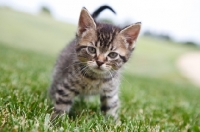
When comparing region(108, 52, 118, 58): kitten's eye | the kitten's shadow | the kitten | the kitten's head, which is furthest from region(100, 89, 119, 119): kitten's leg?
region(108, 52, 118, 58): kitten's eye

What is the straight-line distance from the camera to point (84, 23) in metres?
3.70

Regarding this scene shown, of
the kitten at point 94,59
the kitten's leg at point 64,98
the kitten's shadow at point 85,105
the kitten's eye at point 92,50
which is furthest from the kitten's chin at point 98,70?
the kitten's shadow at point 85,105

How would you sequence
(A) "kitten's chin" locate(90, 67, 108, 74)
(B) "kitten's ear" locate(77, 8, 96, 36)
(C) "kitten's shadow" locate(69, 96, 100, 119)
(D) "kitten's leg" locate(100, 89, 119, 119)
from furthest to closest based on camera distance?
1. (C) "kitten's shadow" locate(69, 96, 100, 119)
2. (D) "kitten's leg" locate(100, 89, 119, 119)
3. (B) "kitten's ear" locate(77, 8, 96, 36)
4. (A) "kitten's chin" locate(90, 67, 108, 74)

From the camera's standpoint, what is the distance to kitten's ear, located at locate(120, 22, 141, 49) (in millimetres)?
3666

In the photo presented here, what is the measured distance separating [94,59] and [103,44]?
0.74ft

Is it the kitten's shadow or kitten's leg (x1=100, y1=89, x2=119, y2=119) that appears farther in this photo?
the kitten's shadow

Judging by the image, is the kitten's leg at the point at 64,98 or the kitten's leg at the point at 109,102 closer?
the kitten's leg at the point at 64,98

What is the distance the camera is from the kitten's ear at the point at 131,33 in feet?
12.0

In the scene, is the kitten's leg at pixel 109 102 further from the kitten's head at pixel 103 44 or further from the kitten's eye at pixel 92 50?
the kitten's eye at pixel 92 50

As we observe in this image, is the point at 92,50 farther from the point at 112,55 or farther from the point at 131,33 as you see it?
the point at 131,33

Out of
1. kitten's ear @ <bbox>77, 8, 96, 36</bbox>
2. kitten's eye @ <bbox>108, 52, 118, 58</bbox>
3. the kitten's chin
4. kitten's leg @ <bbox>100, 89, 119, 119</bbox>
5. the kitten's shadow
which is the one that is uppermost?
kitten's ear @ <bbox>77, 8, 96, 36</bbox>

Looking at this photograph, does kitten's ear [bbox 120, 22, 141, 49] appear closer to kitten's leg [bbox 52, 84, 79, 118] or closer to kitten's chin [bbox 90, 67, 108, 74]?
kitten's chin [bbox 90, 67, 108, 74]

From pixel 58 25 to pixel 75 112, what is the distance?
3437 cm

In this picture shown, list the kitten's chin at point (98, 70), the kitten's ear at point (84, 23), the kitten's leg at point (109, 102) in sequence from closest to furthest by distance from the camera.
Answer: the kitten's chin at point (98, 70)
the kitten's ear at point (84, 23)
the kitten's leg at point (109, 102)
